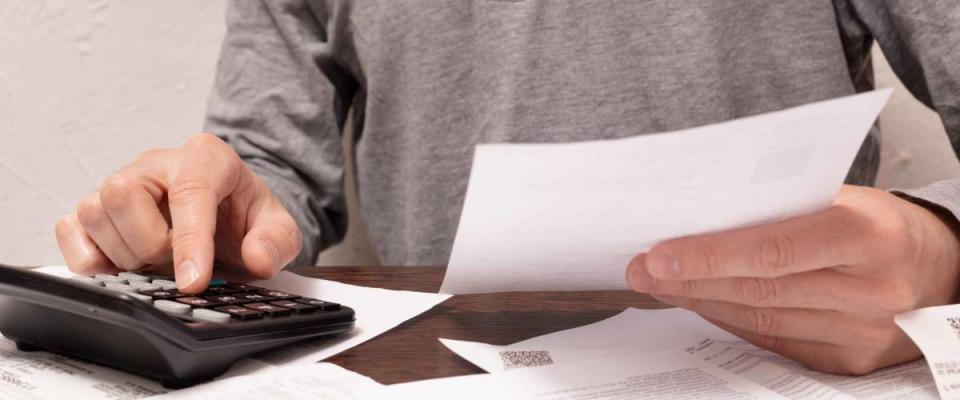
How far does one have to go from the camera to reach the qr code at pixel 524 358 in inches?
15.0

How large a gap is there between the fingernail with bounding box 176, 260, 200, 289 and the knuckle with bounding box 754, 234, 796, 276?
0.28 m

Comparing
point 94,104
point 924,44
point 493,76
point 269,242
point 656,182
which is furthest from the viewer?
point 94,104

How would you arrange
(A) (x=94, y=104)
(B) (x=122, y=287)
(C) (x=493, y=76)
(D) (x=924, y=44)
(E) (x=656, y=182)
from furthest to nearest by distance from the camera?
(A) (x=94, y=104), (C) (x=493, y=76), (D) (x=924, y=44), (B) (x=122, y=287), (E) (x=656, y=182)

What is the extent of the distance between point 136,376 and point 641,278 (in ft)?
0.77

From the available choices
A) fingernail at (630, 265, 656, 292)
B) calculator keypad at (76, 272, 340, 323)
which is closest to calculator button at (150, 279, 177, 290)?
calculator keypad at (76, 272, 340, 323)

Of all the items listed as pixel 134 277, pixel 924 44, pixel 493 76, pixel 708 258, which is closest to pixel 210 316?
pixel 134 277

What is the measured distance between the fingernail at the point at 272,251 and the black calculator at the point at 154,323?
0.27 feet

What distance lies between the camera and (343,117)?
94 centimetres

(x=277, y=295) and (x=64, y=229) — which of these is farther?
(x=64, y=229)

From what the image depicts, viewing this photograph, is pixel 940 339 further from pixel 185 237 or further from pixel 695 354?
pixel 185 237

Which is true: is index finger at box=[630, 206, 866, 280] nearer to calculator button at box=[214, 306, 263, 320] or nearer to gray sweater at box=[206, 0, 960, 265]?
calculator button at box=[214, 306, 263, 320]

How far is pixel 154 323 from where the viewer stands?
33 centimetres

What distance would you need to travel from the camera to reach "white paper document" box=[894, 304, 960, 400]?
351 millimetres

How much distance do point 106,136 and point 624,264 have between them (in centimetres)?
71
